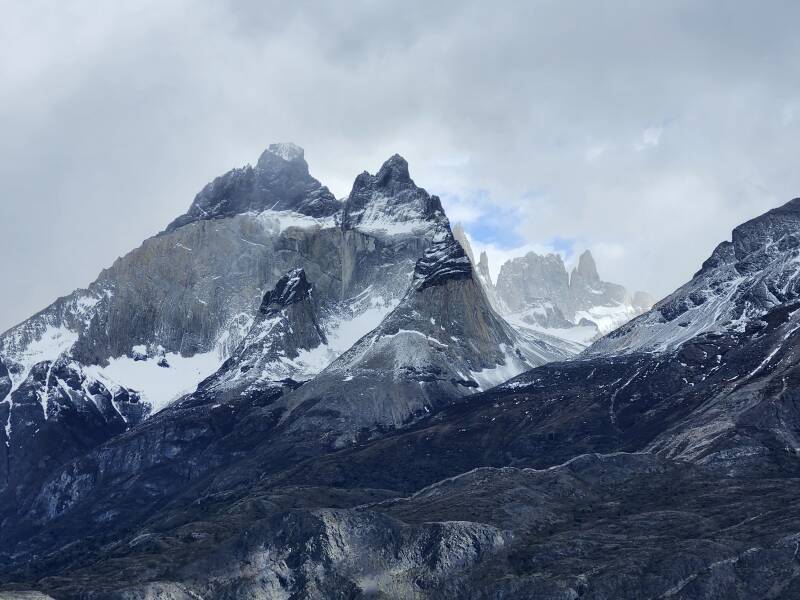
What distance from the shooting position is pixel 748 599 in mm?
199875

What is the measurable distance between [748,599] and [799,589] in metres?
7.49

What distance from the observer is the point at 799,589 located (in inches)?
7781
